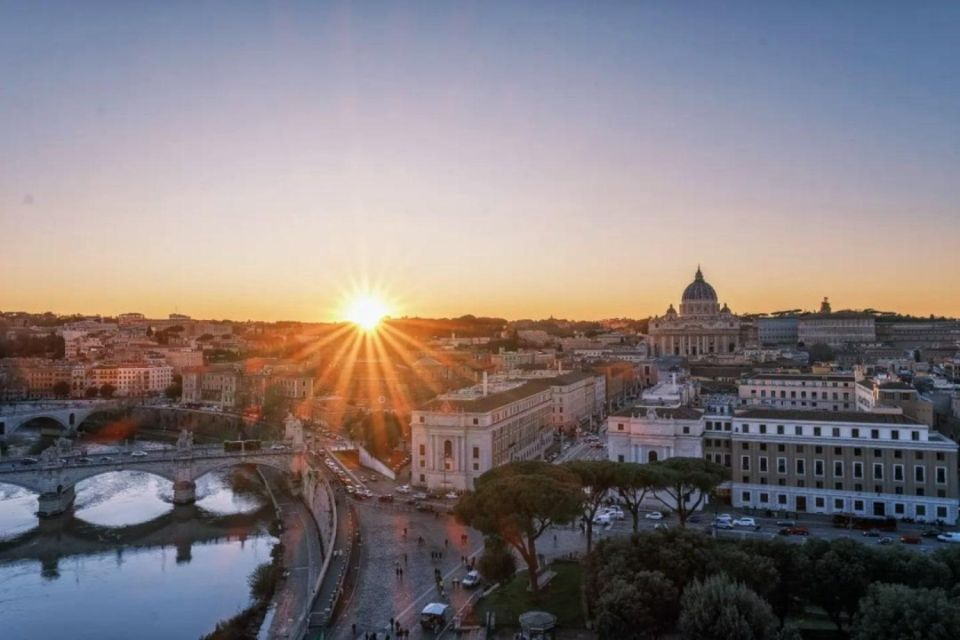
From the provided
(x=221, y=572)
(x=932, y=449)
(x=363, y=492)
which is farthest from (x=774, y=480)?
(x=221, y=572)

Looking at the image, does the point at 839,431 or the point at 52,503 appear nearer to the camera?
the point at 839,431

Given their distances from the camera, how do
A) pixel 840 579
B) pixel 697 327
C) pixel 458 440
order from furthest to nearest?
pixel 697 327 < pixel 458 440 < pixel 840 579

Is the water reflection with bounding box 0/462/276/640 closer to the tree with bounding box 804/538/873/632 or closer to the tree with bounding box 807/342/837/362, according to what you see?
the tree with bounding box 804/538/873/632

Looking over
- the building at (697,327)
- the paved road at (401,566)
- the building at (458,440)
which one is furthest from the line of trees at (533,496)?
the building at (697,327)

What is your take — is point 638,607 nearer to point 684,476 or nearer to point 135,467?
point 684,476

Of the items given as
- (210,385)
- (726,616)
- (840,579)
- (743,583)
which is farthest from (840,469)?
(210,385)

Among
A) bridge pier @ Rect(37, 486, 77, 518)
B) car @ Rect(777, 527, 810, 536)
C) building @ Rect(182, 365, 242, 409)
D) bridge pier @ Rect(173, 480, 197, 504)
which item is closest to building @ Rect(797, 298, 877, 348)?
building @ Rect(182, 365, 242, 409)
